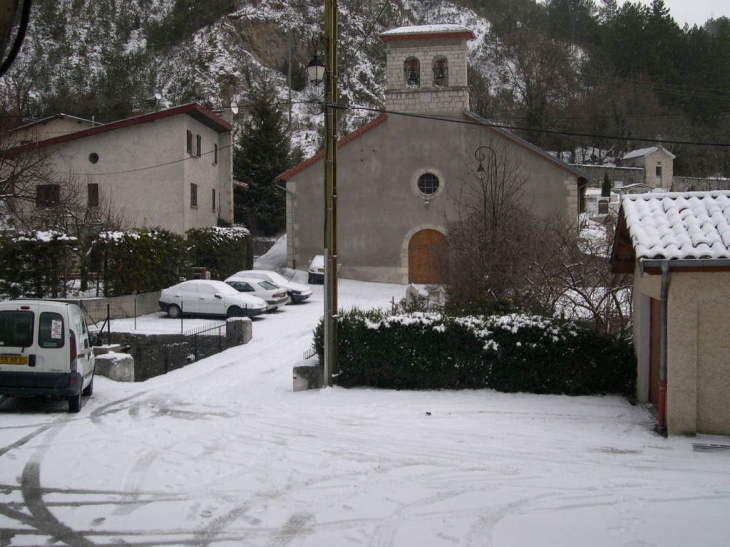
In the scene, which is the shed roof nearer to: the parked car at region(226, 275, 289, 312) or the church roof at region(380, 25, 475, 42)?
the parked car at region(226, 275, 289, 312)

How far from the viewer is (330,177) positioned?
11.7 m

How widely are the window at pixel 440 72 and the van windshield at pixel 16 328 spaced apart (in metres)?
25.7

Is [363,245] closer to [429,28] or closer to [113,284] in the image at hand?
[429,28]

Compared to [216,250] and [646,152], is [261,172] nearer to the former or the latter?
Result: [216,250]

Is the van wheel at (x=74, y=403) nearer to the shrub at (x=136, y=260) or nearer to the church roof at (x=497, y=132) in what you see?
the shrub at (x=136, y=260)

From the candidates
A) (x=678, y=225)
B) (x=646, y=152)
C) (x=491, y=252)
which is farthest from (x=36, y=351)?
(x=646, y=152)

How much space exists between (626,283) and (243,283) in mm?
14832

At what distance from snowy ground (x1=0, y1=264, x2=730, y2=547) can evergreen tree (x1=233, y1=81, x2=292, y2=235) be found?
36.5 metres

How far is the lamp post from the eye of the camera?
11516mm

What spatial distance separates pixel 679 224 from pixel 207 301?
54.8ft

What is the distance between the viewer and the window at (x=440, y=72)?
32.1 metres

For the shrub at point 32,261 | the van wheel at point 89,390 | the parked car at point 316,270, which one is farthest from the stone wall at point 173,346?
the parked car at point 316,270

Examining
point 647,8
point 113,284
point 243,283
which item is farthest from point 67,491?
point 647,8

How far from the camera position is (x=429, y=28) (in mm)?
31562
